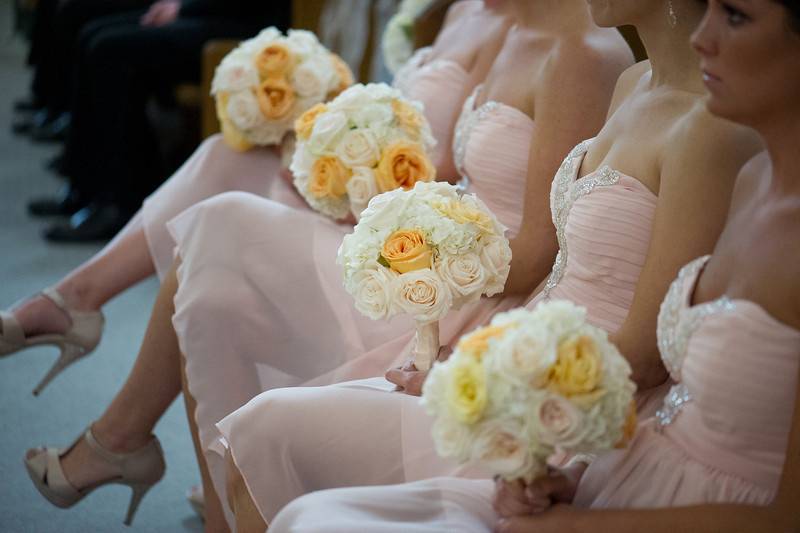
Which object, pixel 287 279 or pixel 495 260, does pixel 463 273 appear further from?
pixel 287 279

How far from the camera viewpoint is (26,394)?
343cm

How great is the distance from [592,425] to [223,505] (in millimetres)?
1079

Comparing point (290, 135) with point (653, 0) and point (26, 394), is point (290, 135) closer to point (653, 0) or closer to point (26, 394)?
point (26, 394)

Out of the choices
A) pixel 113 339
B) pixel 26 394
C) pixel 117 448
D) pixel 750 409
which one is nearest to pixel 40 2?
pixel 113 339

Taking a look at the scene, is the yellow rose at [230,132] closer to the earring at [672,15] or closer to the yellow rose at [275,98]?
the yellow rose at [275,98]

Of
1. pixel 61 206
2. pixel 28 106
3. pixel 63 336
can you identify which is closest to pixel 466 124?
pixel 63 336

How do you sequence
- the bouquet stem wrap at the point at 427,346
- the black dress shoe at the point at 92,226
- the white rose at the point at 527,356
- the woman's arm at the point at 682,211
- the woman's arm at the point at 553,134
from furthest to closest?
the black dress shoe at the point at 92,226, the woman's arm at the point at 553,134, the bouquet stem wrap at the point at 427,346, the woman's arm at the point at 682,211, the white rose at the point at 527,356

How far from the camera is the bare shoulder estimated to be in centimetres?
168

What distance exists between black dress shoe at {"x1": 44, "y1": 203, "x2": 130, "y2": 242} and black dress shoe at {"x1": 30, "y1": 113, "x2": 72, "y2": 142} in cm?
177

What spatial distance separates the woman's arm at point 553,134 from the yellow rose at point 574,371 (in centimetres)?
89

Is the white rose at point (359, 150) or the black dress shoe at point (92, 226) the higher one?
the white rose at point (359, 150)

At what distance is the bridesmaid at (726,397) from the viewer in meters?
1.42

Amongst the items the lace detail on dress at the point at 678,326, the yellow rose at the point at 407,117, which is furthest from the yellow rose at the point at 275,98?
the lace detail on dress at the point at 678,326

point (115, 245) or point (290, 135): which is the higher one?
point (290, 135)
